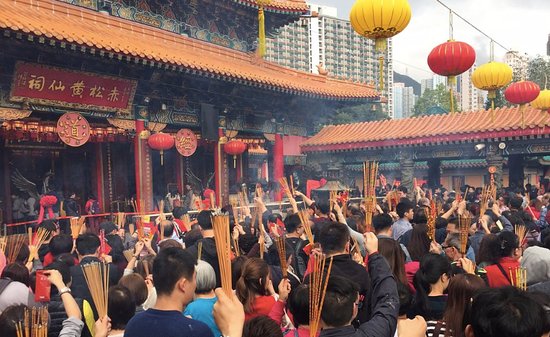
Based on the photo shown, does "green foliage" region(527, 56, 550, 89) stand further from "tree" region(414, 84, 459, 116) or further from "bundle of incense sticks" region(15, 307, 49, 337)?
"bundle of incense sticks" region(15, 307, 49, 337)

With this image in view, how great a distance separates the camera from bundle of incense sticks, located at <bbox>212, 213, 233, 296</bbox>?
1.92 meters

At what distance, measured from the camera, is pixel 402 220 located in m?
5.10

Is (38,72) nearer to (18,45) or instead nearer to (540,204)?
(18,45)

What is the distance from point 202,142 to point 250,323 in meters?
11.0

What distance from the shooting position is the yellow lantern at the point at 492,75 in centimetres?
880

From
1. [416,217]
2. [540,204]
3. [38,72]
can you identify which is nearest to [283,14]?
[38,72]

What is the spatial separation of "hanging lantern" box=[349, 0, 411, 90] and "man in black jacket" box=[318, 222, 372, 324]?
3.67m

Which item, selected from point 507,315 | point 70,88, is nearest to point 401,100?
point 70,88

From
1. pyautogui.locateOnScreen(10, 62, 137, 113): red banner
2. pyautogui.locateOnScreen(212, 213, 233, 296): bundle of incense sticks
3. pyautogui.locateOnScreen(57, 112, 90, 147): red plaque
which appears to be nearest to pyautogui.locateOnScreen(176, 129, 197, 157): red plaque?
pyautogui.locateOnScreen(10, 62, 137, 113): red banner

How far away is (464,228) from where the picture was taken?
350 cm

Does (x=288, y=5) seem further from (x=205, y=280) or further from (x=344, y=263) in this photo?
(x=205, y=280)

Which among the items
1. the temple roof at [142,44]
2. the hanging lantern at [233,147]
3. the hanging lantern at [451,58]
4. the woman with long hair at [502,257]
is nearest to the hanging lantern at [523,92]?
the hanging lantern at [451,58]

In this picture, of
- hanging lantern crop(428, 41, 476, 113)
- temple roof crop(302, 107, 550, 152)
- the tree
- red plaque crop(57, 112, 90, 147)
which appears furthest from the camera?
the tree

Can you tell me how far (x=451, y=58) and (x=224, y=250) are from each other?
603 cm
